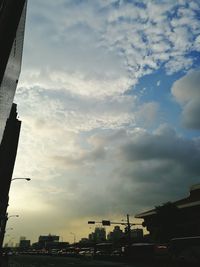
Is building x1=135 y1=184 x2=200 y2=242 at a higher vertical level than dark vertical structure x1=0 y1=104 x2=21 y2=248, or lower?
lower

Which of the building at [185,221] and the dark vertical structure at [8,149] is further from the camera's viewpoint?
the dark vertical structure at [8,149]

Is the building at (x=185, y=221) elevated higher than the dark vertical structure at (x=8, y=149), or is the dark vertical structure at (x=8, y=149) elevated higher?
the dark vertical structure at (x=8, y=149)

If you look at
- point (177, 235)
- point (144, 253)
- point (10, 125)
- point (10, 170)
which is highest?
point (10, 125)

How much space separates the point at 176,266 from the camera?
97.1 feet

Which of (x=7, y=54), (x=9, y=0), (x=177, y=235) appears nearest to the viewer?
(x=9, y=0)

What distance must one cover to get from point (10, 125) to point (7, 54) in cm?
5879

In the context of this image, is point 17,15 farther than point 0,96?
No

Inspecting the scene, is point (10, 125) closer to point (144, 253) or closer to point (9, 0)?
point (144, 253)

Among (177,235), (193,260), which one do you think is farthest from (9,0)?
(177,235)

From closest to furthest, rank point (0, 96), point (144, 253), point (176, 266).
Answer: point (0, 96) → point (176, 266) → point (144, 253)

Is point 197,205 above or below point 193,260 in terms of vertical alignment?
above

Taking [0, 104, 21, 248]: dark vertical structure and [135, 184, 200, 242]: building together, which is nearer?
[135, 184, 200, 242]: building

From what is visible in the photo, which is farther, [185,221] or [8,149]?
[8,149]

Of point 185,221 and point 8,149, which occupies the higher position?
point 8,149
